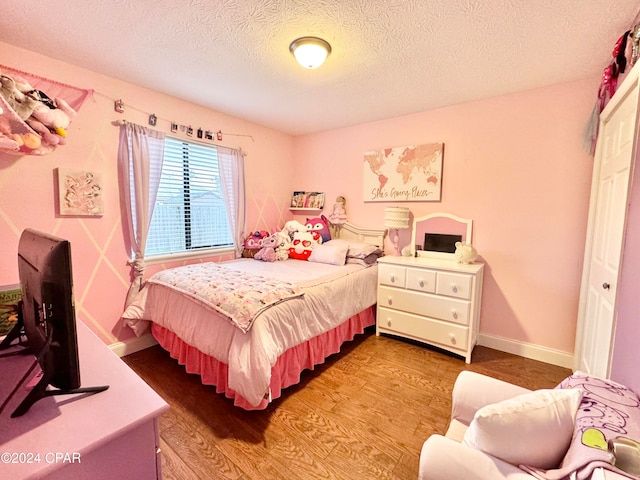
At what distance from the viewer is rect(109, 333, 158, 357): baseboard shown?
2.45 meters

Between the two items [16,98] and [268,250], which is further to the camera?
[268,250]

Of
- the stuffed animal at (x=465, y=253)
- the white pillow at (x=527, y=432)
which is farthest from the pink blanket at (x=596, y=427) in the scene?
the stuffed animal at (x=465, y=253)

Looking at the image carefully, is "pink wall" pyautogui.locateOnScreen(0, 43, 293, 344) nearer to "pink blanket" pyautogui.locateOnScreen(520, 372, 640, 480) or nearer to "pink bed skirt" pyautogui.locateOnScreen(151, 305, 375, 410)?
"pink bed skirt" pyautogui.locateOnScreen(151, 305, 375, 410)

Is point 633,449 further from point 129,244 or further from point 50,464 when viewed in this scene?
point 129,244

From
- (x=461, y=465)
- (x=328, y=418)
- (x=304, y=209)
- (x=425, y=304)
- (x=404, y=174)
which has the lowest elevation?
(x=328, y=418)


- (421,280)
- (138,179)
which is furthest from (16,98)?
(421,280)

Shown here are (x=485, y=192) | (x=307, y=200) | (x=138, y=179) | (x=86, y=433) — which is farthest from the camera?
(x=307, y=200)

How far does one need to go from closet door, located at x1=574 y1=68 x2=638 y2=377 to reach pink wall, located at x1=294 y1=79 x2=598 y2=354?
0.68 ft

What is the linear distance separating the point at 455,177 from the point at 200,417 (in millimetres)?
2953

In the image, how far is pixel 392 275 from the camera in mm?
2770

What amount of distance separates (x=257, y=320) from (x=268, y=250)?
57.1 inches

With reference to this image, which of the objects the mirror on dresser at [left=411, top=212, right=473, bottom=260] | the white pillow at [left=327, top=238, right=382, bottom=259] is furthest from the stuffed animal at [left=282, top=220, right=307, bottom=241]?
the mirror on dresser at [left=411, top=212, right=473, bottom=260]

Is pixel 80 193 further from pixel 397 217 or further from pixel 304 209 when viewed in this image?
pixel 397 217

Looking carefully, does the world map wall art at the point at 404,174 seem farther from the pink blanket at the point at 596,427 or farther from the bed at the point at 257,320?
the pink blanket at the point at 596,427
